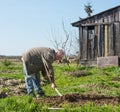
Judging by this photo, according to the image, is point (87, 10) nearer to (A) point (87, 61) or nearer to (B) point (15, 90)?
(A) point (87, 61)

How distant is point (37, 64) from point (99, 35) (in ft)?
41.9

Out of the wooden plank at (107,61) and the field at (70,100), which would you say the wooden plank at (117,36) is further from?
the field at (70,100)

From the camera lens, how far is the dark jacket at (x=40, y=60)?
1062cm

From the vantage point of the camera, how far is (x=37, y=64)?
11055mm

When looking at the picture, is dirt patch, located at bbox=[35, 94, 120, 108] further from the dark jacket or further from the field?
the dark jacket

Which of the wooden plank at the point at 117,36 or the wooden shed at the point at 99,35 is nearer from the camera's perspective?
the wooden plank at the point at 117,36

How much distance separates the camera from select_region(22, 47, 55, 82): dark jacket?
1062 cm

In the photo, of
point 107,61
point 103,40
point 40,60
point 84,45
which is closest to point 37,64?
point 40,60

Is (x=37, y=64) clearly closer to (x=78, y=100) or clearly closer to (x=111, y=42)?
(x=78, y=100)

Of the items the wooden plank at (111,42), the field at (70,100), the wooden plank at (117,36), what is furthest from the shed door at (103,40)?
the field at (70,100)

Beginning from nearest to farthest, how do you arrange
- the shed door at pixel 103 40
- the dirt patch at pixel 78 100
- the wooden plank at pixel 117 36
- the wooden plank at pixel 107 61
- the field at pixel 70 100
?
the field at pixel 70 100
the dirt patch at pixel 78 100
the wooden plank at pixel 107 61
the wooden plank at pixel 117 36
the shed door at pixel 103 40

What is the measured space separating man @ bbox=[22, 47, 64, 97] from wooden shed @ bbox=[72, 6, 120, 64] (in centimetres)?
1197

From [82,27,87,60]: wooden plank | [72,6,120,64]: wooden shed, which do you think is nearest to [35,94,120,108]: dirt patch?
[72,6,120,64]: wooden shed

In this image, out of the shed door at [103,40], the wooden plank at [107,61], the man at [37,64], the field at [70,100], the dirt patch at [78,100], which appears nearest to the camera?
the field at [70,100]
